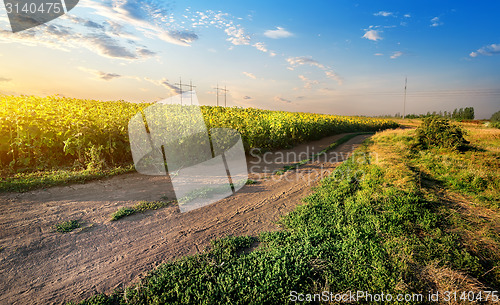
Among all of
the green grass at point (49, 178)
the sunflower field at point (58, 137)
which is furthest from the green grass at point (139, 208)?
the sunflower field at point (58, 137)

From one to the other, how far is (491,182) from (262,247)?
7.47m

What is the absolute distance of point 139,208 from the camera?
536 cm

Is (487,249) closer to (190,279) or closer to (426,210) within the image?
(426,210)

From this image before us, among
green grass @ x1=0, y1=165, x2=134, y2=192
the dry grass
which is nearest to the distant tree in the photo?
the dry grass

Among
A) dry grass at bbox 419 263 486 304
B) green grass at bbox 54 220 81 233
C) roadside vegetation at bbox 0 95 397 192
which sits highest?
roadside vegetation at bbox 0 95 397 192

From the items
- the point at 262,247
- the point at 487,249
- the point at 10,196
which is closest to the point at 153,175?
the point at 10,196

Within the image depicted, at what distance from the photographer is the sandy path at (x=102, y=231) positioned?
329 centimetres

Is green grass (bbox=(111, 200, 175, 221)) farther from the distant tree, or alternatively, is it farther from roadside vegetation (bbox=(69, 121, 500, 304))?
the distant tree

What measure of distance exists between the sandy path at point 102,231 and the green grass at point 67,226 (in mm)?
118

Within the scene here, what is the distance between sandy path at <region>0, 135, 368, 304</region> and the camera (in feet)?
10.8

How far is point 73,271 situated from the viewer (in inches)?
136

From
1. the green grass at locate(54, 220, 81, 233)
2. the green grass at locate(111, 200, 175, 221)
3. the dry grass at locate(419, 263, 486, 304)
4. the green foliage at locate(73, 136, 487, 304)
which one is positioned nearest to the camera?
the green foliage at locate(73, 136, 487, 304)

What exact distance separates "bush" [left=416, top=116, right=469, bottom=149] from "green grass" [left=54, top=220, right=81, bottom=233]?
48.4 ft

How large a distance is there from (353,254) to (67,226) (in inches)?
197
